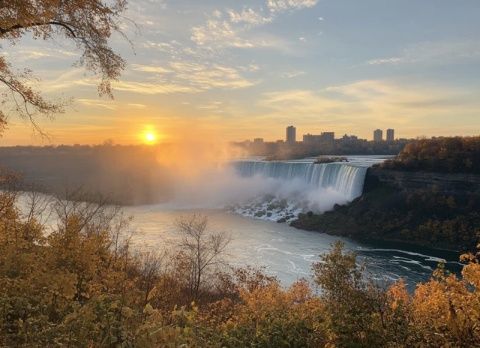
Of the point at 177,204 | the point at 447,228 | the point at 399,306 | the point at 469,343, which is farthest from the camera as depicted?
the point at 177,204

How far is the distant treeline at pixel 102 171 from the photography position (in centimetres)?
8338

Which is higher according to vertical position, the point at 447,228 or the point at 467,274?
the point at 467,274

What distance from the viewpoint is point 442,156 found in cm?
5000

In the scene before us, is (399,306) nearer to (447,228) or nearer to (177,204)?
(447,228)

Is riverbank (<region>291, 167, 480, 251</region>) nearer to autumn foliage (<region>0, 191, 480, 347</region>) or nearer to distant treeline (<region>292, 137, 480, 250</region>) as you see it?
distant treeline (<region>292, 137, 480, 250</region>)

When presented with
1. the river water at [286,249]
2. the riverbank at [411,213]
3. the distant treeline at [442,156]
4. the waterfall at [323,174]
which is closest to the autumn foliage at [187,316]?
the river water at [286,249]

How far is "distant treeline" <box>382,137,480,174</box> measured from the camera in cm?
4780

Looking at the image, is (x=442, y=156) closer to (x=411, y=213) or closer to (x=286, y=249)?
(x=411, y=213)

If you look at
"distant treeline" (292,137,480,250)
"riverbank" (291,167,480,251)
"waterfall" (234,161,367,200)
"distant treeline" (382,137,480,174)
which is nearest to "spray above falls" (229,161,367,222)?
"waterfall" (234,161,367,200)

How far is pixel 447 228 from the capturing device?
41344 millimetres

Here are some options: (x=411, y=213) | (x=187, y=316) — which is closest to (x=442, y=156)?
(x=411, y=213)

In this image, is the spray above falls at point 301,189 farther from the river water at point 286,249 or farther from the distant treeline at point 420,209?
the river water at point 286,249

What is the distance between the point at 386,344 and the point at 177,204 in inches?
2602

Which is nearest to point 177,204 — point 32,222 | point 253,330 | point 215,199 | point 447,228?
point 215,199
